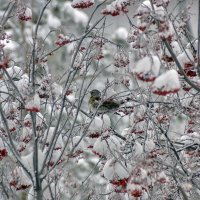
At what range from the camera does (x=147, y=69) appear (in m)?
3.81

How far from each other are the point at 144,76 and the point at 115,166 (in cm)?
134

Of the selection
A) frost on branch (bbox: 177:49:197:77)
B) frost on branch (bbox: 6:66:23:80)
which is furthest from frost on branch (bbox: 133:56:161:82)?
frost on branch (bbox: 6:66:23:80)

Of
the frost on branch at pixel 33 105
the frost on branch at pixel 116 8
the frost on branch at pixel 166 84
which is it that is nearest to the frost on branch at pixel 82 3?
the frost on branch at pixel 116 8

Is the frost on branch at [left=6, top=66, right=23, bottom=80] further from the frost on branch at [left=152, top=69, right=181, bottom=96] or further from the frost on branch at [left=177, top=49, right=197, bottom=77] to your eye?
the frost on branch at [left=152, top=69, right=181, bottom=96]

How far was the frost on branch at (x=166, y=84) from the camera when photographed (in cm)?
380

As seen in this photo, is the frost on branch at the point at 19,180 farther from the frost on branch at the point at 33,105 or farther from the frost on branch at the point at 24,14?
the frost on branch at the point at 24,14

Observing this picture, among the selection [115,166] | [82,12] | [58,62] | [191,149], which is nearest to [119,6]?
[115,166]

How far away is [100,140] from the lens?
536cm

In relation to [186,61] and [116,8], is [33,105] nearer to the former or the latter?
[116,8]

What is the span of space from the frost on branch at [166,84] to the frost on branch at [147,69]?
56 millimetres

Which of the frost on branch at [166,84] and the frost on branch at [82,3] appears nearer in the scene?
the frost on branch at [166,84]

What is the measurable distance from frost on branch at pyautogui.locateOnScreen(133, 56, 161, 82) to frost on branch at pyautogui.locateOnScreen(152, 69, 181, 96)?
6 cm

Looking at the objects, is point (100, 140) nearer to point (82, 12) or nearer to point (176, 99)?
point (176, 99)

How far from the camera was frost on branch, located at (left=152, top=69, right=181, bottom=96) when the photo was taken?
3803 millimetres
